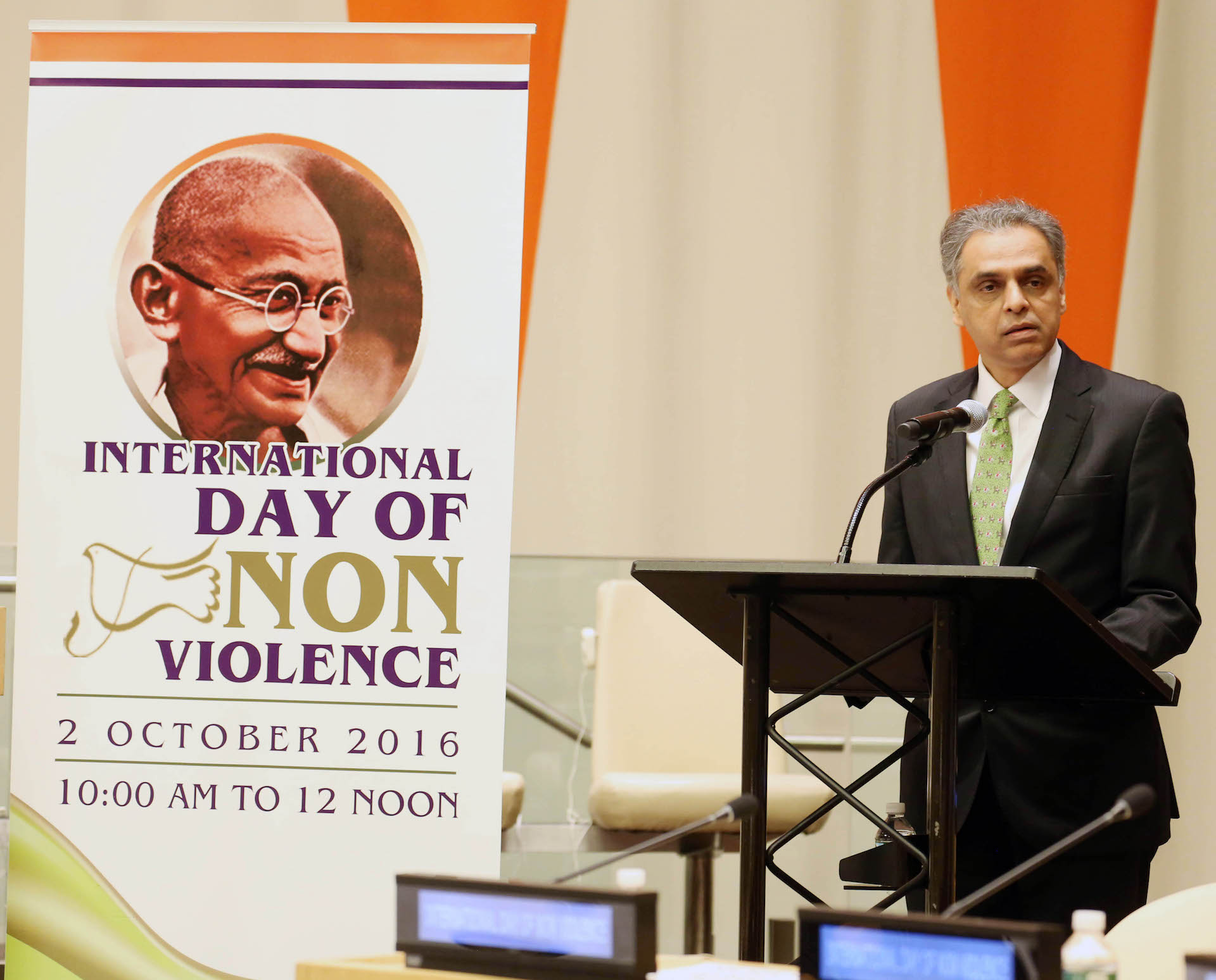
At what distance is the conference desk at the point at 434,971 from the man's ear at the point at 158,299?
1432mm

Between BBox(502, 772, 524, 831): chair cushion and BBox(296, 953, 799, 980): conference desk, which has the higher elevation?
BBox(296, 953, 799, 980): conference desk

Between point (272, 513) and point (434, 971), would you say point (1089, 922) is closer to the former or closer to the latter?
point (434, 971)

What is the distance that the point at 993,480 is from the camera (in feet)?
7.48

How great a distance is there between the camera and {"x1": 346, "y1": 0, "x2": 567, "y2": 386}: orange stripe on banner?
427 cm

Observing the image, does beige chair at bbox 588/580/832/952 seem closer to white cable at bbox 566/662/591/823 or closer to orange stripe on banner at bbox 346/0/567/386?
white cable at bbox 566/662/591/823

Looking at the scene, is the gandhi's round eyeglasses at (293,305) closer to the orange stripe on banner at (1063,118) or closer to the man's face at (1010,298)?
Result: the man's face at (1010,298)

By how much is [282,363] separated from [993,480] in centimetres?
117

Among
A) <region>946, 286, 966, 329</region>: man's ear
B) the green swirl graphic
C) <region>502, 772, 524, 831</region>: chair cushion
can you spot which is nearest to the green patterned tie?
<region>946, 286, 966, 329</region>: man's ear

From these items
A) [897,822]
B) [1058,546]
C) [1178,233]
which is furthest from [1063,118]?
[897,822]

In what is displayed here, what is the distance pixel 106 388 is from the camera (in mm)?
2471

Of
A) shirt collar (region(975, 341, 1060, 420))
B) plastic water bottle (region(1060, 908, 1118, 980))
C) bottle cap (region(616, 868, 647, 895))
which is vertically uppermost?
shirt collar (region(975, 341, 1060, 420))

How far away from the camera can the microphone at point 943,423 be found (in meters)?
1.85

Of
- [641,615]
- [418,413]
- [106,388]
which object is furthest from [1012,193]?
[106,388]

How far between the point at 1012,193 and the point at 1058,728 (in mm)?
2452
